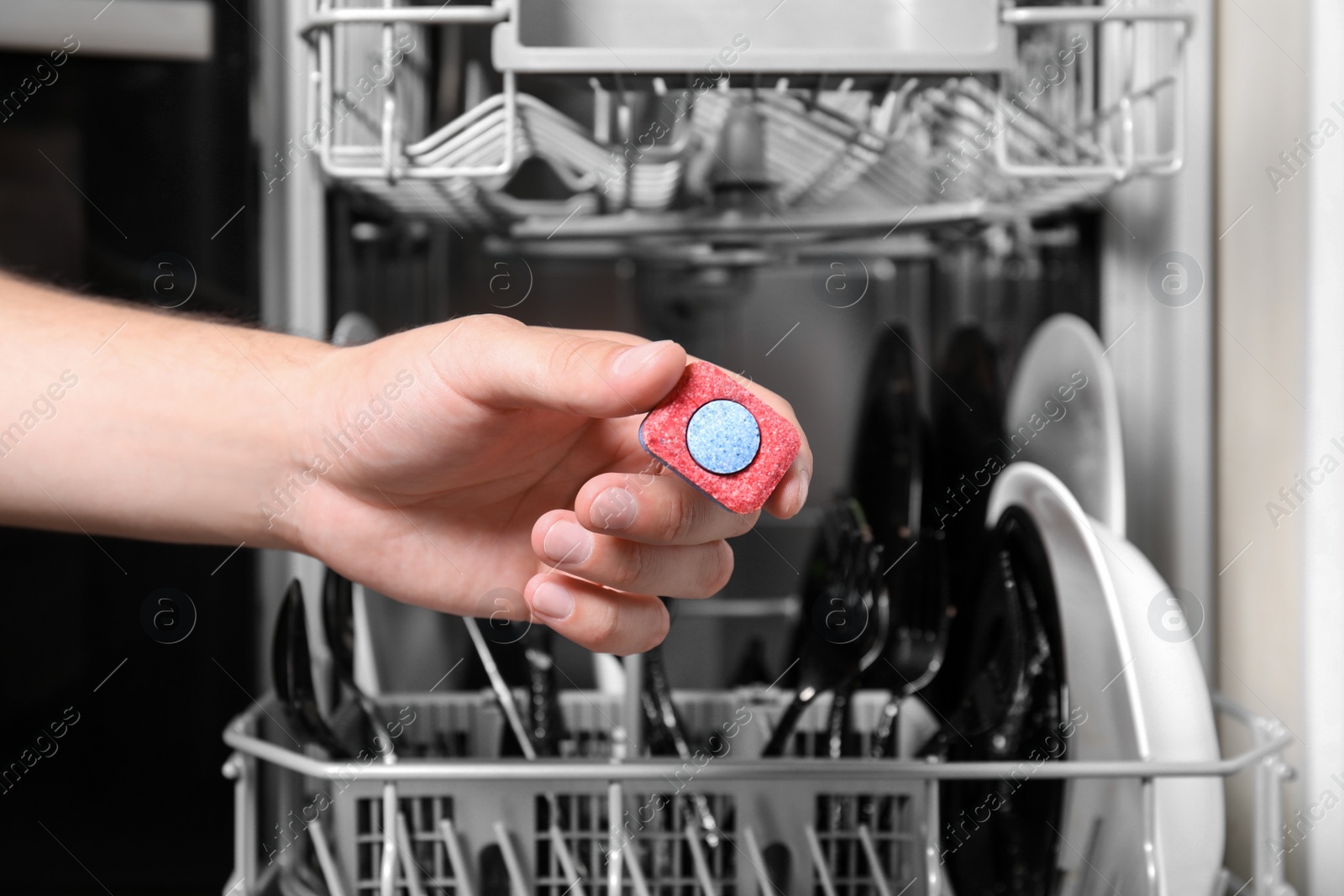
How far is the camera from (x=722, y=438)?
0.33 metres

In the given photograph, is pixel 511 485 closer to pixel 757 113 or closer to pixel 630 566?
pixel 630 566

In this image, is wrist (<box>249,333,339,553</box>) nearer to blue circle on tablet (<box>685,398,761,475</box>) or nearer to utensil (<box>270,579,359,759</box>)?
utensil (<box>270,579,359,759</box>)

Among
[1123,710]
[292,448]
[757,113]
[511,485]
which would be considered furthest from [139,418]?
[1123,710]

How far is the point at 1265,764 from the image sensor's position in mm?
453

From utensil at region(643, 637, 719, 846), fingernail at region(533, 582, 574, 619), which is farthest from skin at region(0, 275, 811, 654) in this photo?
utensil at region(643, 637, 719, 846)

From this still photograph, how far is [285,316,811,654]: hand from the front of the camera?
0.35 m

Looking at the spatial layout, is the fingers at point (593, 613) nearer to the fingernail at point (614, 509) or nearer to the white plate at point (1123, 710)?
the fingernail at point (614, 509)

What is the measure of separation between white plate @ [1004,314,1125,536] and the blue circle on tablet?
1.04 ft

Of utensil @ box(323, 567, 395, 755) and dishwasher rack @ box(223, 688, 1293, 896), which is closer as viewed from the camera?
dishwasher rack @ box(223, 688, 1293, 896)

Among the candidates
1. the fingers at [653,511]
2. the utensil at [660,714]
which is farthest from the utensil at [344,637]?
the fingers at [653,511]

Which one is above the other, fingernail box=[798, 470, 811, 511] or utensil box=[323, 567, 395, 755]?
fingernail box=[798, 470, 811, 511]

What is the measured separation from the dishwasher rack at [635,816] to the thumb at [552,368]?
0.57ft

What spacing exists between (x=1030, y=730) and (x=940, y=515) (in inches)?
8.1

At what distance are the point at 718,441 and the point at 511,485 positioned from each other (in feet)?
0.63
